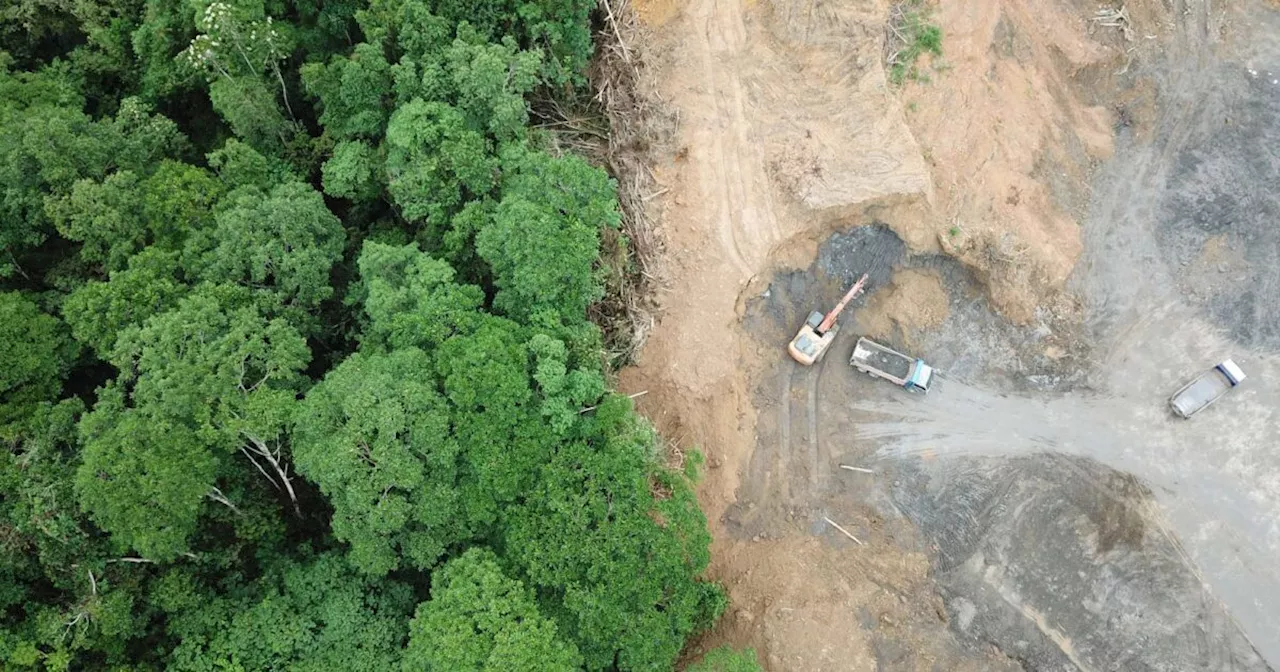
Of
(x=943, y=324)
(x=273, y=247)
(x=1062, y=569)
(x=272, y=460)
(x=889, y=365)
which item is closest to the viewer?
(x=272, y=460)

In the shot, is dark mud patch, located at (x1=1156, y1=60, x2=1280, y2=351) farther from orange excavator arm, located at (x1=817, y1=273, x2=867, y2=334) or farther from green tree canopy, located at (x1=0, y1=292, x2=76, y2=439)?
green tree canopy, located at (x1=0, y1=292, x2=76, y2=439)

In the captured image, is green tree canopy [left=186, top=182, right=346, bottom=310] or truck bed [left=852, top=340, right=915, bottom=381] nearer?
green tree canopy [left=186, top=182, right=346, bottom=310]

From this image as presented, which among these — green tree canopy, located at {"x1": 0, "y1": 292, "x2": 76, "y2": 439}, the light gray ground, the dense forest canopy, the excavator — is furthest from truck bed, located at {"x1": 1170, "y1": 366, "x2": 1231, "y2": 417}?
green tree canopy, located at {"x1": 0, "y1": 292, "x2": 76, "y2": 439}

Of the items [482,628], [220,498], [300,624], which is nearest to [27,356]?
[220,498]

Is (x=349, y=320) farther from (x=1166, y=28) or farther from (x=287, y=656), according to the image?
(x=1166, y=28)

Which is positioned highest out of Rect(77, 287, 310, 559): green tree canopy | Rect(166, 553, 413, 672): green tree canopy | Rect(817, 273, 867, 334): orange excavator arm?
Rect(77, 287, 310, 559): green tree canopy

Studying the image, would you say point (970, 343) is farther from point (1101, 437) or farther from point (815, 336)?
point (815, 336)

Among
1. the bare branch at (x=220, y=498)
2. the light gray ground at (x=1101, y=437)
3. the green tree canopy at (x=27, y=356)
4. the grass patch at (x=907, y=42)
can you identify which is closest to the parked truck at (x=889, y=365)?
the light gray ground at (x=1101, y=437)
